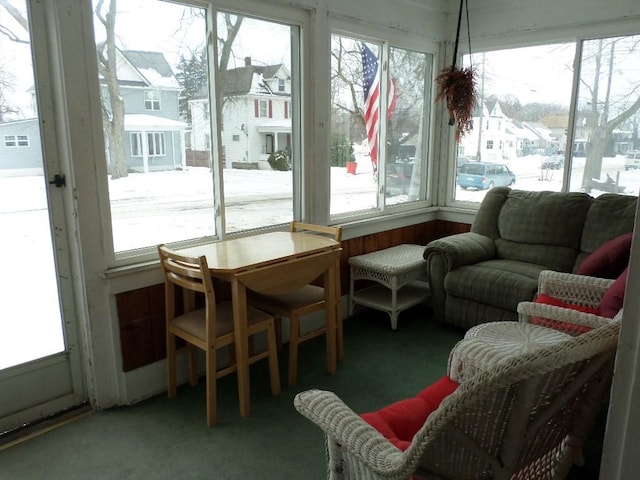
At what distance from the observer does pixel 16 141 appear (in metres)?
2.11

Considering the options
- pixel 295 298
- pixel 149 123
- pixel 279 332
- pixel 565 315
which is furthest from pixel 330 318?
pixel 149 123

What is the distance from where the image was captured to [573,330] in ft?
7.03

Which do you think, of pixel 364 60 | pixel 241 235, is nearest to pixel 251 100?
pixel 241 235

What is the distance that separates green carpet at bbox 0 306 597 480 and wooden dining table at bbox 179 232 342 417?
6.1 inches

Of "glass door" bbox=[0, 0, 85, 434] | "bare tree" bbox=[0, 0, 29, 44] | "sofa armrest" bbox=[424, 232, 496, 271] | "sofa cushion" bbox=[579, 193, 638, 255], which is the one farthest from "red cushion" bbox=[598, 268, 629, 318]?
"bare tree" bbox=[0, 0, 29, 44]

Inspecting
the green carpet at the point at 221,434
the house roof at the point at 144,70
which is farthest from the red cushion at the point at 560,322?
the house roof at the point at 144,70

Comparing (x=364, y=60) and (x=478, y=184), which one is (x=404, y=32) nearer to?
(x=364, y=60)

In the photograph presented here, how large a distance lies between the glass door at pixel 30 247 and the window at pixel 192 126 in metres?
0.25

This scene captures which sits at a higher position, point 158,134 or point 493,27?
point 493,27

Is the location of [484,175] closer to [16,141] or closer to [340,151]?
[340,151]

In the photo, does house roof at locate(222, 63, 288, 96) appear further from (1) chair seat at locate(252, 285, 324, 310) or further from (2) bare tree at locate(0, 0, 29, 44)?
(1) chair seat at locate(252, 285, 324, 310)

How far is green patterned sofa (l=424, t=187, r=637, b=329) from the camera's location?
309cm

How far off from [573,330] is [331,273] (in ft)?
4.12

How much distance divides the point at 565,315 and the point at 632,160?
1.92 m
